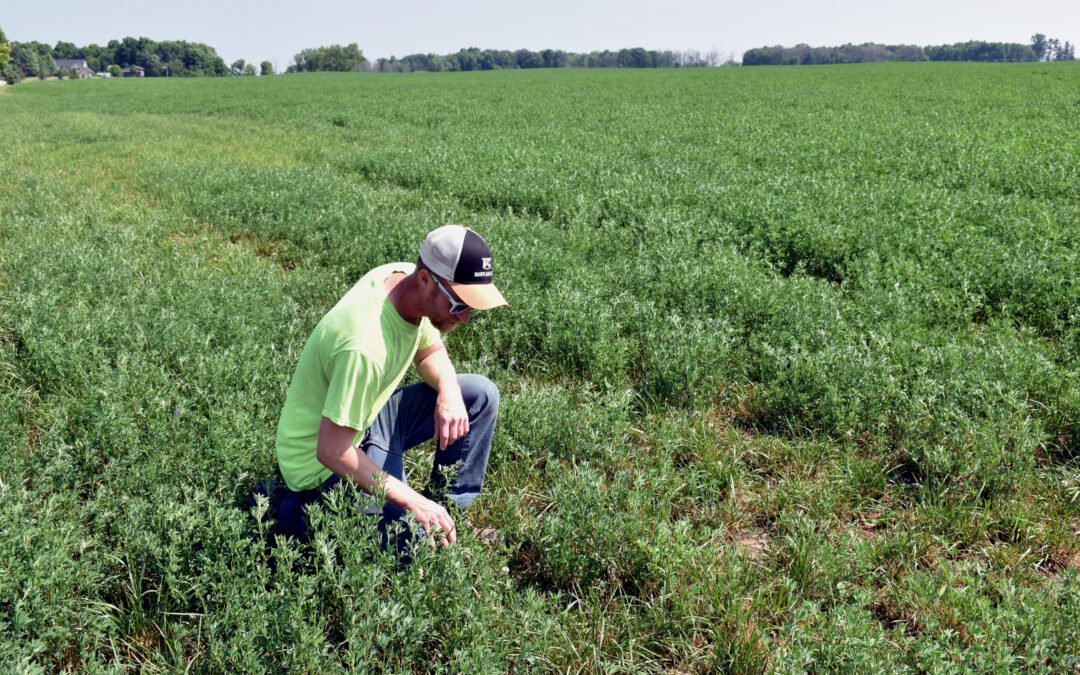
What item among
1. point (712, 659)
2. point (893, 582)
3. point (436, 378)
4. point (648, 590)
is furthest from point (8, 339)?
point (893, 582)

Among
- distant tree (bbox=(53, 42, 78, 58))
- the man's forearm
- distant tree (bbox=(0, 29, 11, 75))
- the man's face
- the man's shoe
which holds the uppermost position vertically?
distant tree (bbox=(53, 42, 78, 58))

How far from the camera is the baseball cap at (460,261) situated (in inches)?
108

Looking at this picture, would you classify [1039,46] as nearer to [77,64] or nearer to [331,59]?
[331,59]

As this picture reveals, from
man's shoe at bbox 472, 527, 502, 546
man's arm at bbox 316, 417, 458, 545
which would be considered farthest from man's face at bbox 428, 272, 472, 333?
man's shoe at bbox 472, 527, 502, 546

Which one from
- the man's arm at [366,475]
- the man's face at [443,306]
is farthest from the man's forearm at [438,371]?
the man's arm at [366,475]

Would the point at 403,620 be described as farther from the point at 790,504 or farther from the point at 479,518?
the point at 790,504

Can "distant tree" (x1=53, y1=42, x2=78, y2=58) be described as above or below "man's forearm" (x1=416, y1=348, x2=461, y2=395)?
above

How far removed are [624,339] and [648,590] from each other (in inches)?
96.9

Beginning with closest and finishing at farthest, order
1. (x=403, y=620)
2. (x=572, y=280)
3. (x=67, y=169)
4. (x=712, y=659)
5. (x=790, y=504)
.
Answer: (x=403, y=620)
(x=712, y=659)
(x=790, y=504)
(x=572, y=280)
(x=67, y=169)

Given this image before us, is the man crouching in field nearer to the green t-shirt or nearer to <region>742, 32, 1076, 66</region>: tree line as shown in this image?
the green t-shirt

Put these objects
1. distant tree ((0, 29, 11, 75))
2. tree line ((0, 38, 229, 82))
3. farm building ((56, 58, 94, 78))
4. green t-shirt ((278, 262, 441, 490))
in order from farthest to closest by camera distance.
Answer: farm building ((56, 58, 94, 78)), tree line ((0, 38, 229, 82)), distant tree ((0, 29, 11, 75)), green t-shirt ((278, 262, 441, 490))

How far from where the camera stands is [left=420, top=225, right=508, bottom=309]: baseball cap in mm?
2752

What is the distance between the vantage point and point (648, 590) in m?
3.15

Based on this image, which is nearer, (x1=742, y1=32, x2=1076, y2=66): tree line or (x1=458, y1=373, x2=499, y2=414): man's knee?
(x1=458, y1=373, x2=499, y2=414): man's knee
